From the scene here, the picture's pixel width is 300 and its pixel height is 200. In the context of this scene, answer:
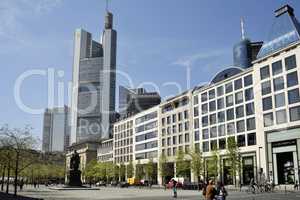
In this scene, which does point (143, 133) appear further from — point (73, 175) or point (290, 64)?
point (290, 64)

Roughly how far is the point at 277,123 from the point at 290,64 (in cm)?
1179

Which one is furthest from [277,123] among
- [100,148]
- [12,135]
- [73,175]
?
[100,148]

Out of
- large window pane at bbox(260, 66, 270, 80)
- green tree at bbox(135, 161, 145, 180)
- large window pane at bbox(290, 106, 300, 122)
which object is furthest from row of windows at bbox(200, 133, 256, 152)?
green tree at bbox(135, 161, 145, 180)

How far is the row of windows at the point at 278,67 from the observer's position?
246ft

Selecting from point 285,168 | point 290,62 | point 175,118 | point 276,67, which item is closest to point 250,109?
point 276,67

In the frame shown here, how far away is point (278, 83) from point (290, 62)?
496cm

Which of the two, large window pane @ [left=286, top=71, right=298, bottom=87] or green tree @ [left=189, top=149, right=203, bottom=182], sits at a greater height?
large window pane @ [left=286, top=71, right=298, bottom=87]

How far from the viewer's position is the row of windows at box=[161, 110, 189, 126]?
11274 cm

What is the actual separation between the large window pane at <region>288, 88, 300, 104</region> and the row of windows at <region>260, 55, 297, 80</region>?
4622 mm

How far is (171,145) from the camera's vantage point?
11806 centimetres

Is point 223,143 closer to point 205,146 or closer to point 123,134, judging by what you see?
point 205,146

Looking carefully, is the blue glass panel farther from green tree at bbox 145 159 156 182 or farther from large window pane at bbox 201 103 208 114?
green tree at bbox 145 159 156 182

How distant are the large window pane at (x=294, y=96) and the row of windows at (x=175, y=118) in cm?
4041

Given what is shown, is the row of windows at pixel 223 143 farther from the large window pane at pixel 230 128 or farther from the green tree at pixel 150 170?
the green tree at pixel 150 170
